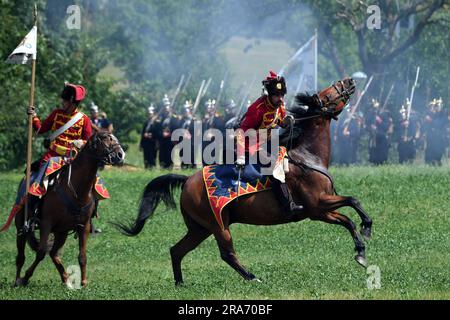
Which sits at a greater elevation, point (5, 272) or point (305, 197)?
point (305, 197)

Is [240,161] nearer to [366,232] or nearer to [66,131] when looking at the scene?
[366,232]

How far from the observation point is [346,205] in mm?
15430

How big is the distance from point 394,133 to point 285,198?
74.5 feet

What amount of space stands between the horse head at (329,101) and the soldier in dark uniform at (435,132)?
20.3 m

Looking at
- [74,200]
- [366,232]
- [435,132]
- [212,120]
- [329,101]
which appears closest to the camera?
[366,232]

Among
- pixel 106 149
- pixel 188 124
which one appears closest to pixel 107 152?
pixel 106 149

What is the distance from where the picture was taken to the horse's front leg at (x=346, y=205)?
49.4 ft

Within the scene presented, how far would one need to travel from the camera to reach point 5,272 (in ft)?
64.4

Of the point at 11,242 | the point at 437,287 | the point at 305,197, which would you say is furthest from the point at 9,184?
the point at 437,287

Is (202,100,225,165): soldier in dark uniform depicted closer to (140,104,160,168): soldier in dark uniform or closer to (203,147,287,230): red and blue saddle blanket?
(140,104,160,168): soldier in dark uniform

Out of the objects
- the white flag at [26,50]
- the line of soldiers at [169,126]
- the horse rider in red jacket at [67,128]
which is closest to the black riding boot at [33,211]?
the horse rider in red jacket at [67,128]

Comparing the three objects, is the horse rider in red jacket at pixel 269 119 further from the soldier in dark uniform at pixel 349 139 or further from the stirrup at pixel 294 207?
the soldier in dark uniform at pixel 349 139
